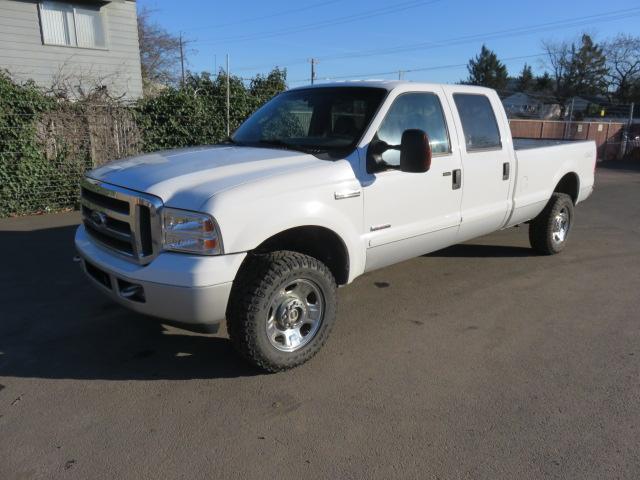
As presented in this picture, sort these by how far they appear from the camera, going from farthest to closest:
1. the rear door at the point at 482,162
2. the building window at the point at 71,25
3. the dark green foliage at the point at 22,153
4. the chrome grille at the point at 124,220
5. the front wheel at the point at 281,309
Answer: the building window at the point at 71,25 < the dark green foliage at the point at 22,153 < the rear door at the point at 482,162 < the front wheel at the point at 281,309 < the chrome grille at the point at 124,220

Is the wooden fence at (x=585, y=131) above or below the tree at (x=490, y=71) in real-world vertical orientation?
below

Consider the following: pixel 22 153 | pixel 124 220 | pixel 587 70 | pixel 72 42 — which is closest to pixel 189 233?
pixel 124 220

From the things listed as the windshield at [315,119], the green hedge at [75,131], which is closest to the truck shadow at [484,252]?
the windshield at [315,119]

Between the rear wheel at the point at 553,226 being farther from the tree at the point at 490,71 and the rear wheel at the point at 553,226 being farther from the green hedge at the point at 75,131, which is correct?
the tree at the point at 490,71

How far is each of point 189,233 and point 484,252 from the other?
4.64m

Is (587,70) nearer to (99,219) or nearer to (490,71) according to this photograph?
(490,71)

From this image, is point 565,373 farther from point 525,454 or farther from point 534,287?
point 534,287

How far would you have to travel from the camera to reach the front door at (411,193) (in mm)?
3854

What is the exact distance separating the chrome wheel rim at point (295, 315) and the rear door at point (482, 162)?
188 centimetres

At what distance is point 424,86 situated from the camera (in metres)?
4.38

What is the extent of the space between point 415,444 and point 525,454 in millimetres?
569

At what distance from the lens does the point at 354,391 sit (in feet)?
10.7

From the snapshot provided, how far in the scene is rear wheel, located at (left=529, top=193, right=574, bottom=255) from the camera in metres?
6.11

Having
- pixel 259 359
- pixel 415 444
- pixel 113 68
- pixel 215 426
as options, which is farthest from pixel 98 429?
pixel 113 68
